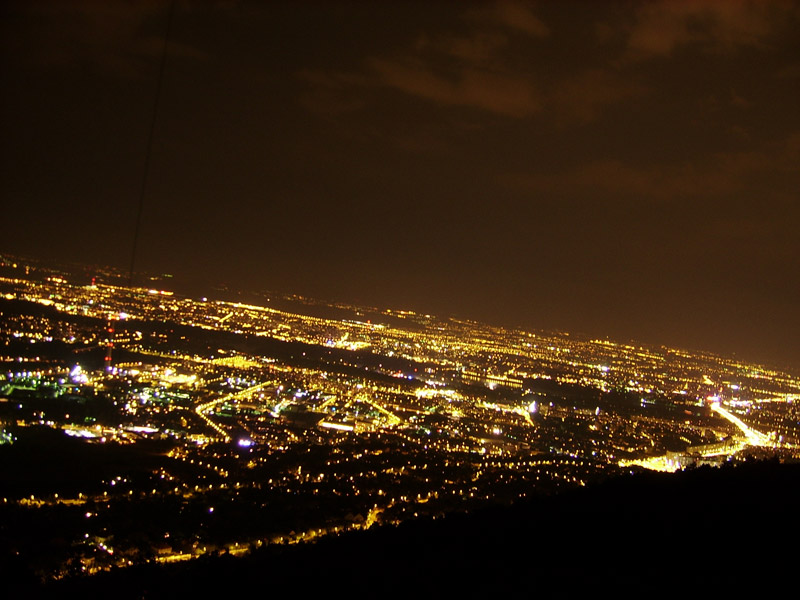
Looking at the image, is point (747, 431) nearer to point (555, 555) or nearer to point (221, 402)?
point (221, 402)

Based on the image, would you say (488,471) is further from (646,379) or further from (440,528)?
(646,379)

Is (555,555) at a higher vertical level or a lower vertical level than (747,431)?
higher

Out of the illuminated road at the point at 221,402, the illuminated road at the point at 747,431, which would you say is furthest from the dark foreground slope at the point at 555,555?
the illuminated road at the point at 747,431

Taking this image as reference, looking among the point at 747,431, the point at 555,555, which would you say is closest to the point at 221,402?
the point at 555,555

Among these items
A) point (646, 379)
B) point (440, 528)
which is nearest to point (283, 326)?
point (646, 379)

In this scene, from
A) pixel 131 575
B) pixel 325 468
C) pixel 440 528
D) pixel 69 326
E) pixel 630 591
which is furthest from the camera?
pixel 69 326

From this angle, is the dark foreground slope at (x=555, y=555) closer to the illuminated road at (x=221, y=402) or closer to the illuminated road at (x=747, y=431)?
→ the illuminated road at (x=221, y=402)
